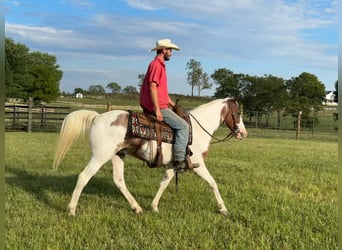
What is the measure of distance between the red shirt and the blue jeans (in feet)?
0.52

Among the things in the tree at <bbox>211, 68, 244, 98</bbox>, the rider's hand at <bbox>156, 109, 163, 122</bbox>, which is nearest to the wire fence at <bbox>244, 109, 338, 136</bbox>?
the tree at <bbox>211, 68, 244, 98</bbox>

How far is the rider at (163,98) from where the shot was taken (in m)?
5.33

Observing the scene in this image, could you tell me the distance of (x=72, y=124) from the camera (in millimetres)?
5625

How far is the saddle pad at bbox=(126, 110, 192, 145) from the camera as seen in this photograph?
5.35m

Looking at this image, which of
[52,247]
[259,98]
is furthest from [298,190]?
[259,98]

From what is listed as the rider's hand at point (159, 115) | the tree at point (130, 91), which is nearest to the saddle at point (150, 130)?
the rider's hand at point (159, 115)

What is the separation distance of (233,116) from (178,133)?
120cm

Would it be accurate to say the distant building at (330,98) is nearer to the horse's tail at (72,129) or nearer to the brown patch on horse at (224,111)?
the brown patch on horse at (224,111)

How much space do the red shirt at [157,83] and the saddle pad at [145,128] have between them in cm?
21

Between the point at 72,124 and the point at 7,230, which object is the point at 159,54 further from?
the point at 7,230

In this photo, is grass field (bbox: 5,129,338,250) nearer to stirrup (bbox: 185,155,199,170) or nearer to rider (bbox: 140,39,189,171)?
stirrup (bbox: 185,155,199,170)

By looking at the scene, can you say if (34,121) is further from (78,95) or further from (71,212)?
(78,95)

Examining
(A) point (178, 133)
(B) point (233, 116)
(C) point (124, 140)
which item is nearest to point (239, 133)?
(B) point (233, 116)

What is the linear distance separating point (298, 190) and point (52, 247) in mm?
4640
